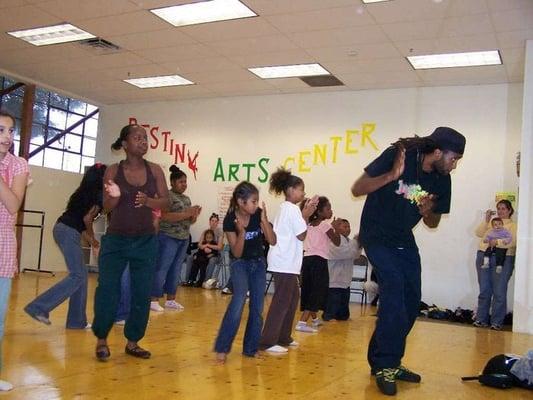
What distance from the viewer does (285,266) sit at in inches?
170

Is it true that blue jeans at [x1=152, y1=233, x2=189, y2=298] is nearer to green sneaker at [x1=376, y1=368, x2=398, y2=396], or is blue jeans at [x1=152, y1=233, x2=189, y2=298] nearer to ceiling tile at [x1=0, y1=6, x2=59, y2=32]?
green sneaker at [x1=376, y1=368, x2=398, y2=396]

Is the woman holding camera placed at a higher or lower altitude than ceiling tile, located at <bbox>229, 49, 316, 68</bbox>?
lower

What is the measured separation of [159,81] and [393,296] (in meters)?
8.28

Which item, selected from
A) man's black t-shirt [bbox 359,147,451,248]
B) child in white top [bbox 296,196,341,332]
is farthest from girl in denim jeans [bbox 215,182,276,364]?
child in white top [bbox 296,196,341,332]

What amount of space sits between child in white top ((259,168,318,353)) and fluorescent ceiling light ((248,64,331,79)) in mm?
4908

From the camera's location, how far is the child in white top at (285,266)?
14.2 feet

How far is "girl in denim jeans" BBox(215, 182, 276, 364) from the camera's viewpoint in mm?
3928

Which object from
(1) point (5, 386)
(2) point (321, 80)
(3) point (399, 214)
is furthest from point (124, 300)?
(2) point (321, 80)

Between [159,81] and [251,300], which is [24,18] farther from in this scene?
[251,300]

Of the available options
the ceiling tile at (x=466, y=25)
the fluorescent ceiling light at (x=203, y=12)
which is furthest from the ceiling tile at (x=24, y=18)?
the ceiling tile at (x=466, y=25)

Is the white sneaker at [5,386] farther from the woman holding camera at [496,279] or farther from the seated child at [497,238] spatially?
the seated child at [497,238]

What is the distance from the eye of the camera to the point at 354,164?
10.1 metres

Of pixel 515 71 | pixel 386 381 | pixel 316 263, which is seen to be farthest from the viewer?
pixel 515 71

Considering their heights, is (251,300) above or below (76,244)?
below
